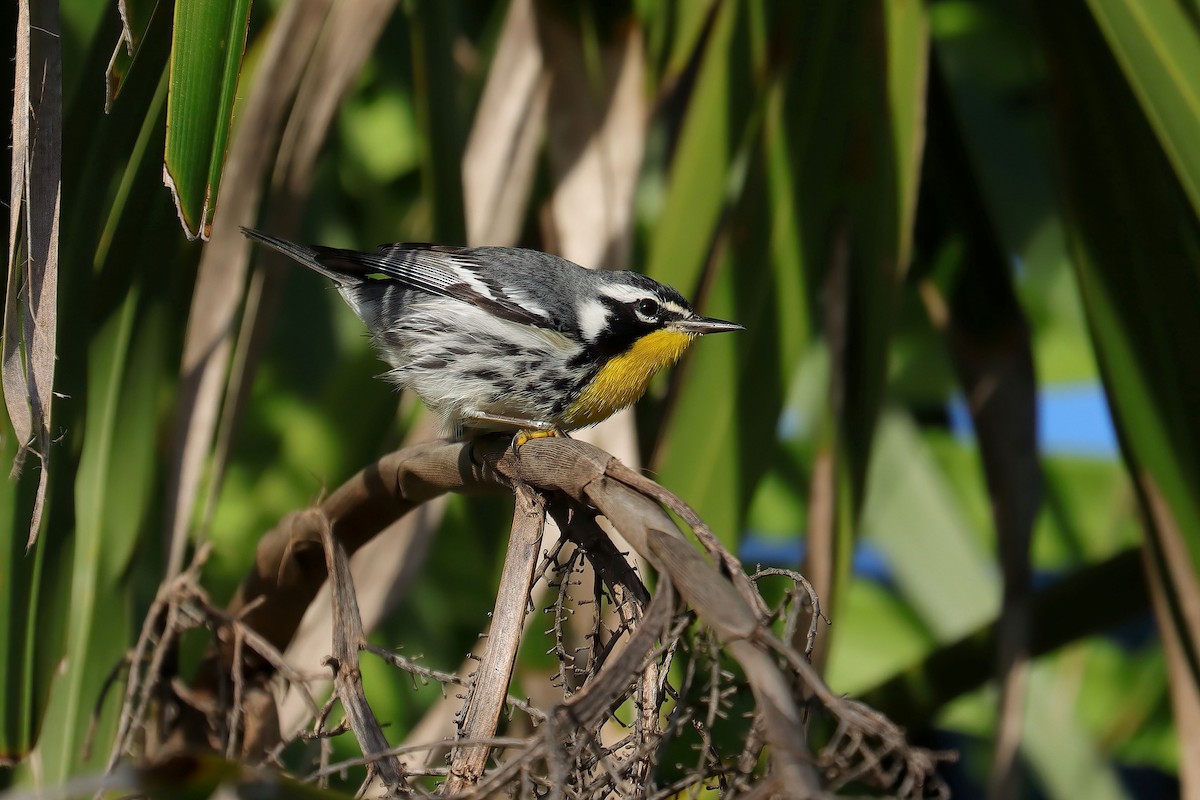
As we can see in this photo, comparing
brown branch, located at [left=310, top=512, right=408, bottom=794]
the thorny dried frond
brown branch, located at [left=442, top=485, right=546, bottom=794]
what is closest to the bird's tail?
the thorny dried frond

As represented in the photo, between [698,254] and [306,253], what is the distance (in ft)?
2.09

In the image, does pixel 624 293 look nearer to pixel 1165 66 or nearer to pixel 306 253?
pixel 306 253

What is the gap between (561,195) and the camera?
6.61 feet

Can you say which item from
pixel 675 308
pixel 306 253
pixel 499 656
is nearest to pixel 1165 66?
pixel 675 308

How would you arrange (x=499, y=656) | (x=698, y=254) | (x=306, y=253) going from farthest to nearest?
(x=306, y=253) < (x=698, y=254) < (x=499, y=656)

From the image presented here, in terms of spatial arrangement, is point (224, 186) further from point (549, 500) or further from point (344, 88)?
point (549, 500)

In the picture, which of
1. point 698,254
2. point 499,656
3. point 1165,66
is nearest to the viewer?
point 499,656

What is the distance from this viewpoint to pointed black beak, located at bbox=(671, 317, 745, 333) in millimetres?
1767

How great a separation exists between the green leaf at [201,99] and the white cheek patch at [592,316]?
1115 millimetres

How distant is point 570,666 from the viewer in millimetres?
1011

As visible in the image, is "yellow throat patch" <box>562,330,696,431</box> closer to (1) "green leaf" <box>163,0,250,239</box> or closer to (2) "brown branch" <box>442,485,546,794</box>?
(2) "brown branch" <box>442,485,546,794</box>

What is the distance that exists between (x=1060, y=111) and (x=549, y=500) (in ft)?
3.48

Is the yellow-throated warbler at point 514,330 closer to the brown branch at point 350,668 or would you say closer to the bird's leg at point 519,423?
the bird's leg at point 519,423

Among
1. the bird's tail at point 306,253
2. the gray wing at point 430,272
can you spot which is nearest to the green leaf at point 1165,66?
the gray wing at point 430,272
